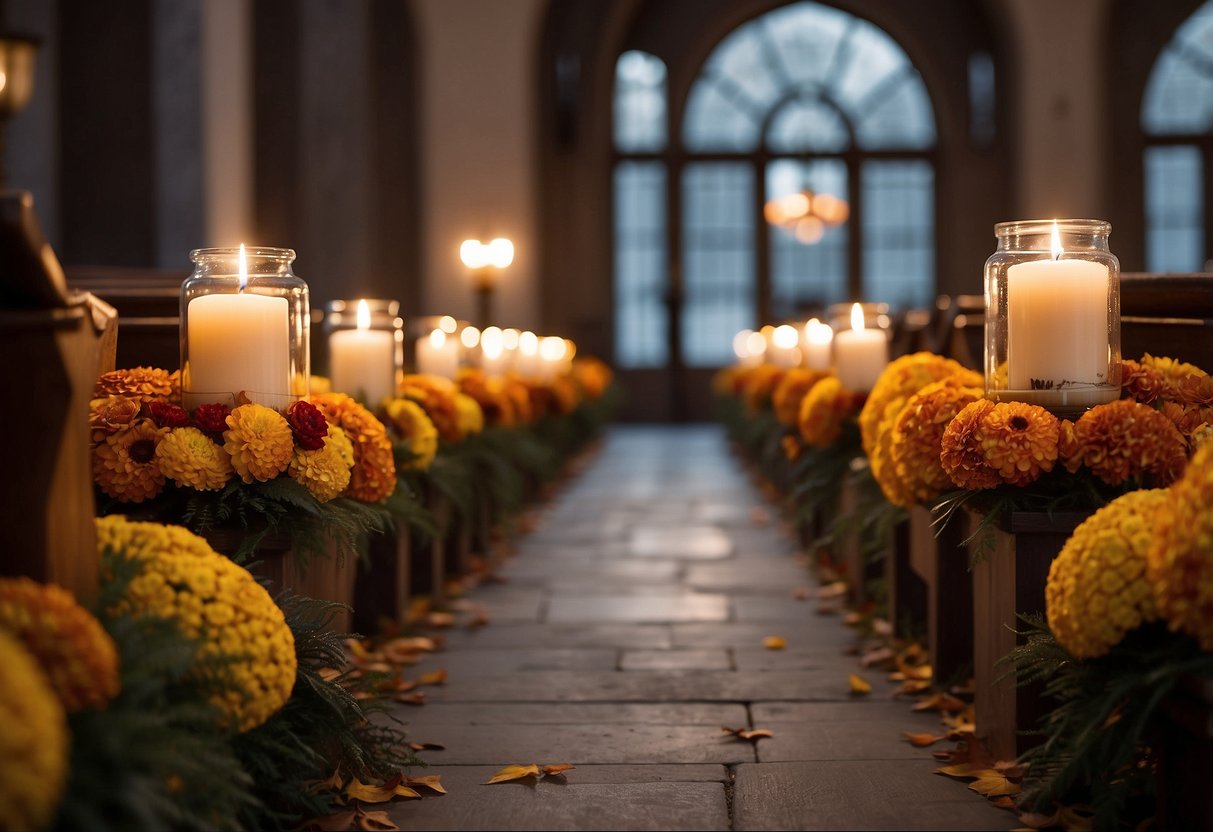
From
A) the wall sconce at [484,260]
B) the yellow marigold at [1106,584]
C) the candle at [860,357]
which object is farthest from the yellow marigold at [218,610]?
the wall sconce at [484,260]

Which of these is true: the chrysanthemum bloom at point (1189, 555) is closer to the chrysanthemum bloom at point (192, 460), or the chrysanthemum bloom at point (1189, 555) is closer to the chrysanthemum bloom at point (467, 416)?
the chrysanthemum bloom at point (192, 460)

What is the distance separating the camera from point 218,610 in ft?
6.26

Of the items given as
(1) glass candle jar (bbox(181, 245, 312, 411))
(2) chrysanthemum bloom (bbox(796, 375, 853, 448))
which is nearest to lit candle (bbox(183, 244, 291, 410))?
(1) glass candle jar (bbox(181, 245, 312, 411))

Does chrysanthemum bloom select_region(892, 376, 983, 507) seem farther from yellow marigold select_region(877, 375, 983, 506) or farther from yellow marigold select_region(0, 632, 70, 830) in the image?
yellow marigold select_region(0, 632, 70, 830)

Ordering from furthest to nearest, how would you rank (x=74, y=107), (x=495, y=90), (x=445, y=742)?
1. (x=495, y=90)
2. (x=74, y=107)
3. (x=445, y=742)

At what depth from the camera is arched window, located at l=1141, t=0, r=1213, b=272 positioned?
1619 centimetres

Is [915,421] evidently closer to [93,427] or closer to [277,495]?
[277,495]

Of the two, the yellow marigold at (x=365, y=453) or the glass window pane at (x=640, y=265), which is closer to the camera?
the yellow marigold at (x=365, y=453)

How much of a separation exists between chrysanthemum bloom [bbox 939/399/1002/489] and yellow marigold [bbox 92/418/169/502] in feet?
4.63

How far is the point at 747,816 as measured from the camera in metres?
2.27

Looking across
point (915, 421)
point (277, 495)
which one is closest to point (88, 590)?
point (277, 495)

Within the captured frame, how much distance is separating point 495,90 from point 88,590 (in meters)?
13.9

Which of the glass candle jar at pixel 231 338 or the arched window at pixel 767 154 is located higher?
the arched window at pixel 767 154

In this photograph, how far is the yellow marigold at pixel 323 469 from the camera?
266 centimetres
